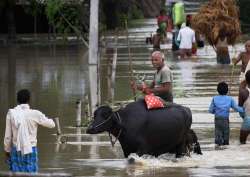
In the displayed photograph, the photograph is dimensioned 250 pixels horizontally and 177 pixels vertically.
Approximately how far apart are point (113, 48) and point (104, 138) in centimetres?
2241

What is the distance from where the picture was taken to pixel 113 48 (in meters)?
37.9

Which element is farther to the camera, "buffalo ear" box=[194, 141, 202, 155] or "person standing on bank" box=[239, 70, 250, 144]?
"person standing on bank" box=[239, 70, 250, 144]

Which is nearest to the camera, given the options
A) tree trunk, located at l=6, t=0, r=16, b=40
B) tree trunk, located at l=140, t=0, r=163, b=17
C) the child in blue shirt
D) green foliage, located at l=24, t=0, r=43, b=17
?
the child in blue shirt

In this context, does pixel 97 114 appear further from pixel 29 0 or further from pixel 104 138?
pixel 29 0

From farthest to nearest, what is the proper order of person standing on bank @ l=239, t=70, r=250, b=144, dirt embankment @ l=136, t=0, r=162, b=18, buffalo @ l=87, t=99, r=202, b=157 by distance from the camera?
dirt embankment @ l=136, t=0, r=162, b=18
person standing on bank @ l=239, t=70, r=250, b=144
buffalo @ l=87, t=99, r=202, b=157

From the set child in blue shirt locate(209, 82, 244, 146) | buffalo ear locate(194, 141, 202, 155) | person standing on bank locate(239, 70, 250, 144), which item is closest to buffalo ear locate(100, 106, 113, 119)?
buffalo ear locate(194, 141, 202, 155)

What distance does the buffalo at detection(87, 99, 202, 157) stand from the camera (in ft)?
41.5

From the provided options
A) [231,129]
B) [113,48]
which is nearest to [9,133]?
[231,129]

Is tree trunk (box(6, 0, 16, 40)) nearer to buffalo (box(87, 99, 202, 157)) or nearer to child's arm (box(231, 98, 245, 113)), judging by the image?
child's arm (box(231, 98, 245, 113))

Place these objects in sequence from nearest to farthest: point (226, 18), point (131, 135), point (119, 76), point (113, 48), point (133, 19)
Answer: point (131, 135)
point (119, 76)
point (226, 18)
point (113, 48)
point (133, 19)

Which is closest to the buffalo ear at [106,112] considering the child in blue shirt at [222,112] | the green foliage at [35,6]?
the child in blue shirt at [222,112]

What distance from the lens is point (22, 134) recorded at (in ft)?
34.9

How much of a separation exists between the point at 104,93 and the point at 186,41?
1177 centimetres

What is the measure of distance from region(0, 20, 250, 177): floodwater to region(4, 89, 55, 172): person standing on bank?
4.19 ft
